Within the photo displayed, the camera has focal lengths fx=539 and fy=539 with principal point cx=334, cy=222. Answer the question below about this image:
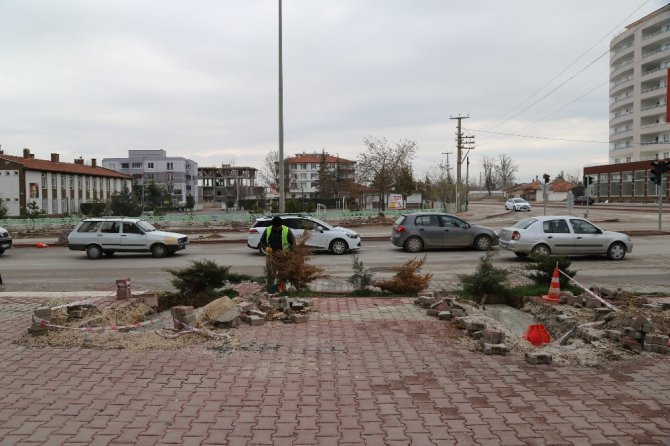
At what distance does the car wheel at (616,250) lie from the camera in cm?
1722

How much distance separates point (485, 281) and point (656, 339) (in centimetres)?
354

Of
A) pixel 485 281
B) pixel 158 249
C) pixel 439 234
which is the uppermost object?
pixel 439 234

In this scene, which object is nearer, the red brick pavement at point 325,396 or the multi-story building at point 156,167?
the red brick pavement at point 325,396

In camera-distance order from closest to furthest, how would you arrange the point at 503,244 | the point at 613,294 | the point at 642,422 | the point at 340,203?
the point at 642,422, the point at 613,294, the point at 503,244, the point at 340,203

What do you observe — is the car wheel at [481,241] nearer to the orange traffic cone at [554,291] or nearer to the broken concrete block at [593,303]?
the orange traffic cone at [554,291]

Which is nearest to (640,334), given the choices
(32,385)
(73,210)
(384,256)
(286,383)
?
(286,383)

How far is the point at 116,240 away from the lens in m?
19.7

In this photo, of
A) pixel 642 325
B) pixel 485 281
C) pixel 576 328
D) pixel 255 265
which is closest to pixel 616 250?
pixel 485 281

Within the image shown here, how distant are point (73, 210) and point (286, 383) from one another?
83551 millimetres

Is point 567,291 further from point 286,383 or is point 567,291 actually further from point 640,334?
point 286,383

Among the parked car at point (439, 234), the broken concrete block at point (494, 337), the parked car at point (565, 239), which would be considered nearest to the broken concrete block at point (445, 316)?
the broken concrete block at point (494, 337)

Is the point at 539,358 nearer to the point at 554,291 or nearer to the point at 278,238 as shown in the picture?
the point at 554,291

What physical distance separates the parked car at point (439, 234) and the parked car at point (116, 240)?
8.70 meters

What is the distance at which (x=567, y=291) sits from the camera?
9.77 meters
